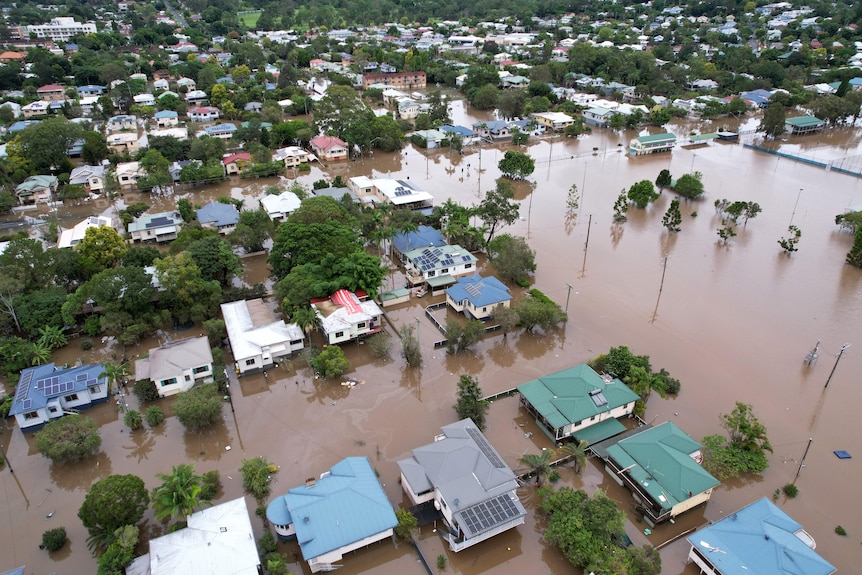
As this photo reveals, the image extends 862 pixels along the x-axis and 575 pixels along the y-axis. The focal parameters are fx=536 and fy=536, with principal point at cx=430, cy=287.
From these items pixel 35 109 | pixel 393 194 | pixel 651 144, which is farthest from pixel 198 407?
pixel 35 109

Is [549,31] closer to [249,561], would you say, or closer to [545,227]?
[545,227]

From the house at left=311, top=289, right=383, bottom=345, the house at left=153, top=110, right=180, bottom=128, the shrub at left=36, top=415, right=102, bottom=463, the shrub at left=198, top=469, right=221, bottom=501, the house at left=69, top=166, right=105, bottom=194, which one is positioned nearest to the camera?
the shrub at left=198, top=469, right=221, bottom=501

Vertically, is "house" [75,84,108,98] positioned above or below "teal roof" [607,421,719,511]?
above

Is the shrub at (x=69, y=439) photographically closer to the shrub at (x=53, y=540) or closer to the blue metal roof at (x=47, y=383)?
the blue metal roof at (x=47, y=383)

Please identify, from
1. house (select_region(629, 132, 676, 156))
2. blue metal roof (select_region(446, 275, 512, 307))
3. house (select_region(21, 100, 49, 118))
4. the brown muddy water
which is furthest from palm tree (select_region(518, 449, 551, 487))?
house (select_region(21, 100, 49, 118))

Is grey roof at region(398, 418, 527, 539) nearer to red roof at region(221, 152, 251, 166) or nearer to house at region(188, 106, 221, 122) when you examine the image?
red roof at region(221, 152, 251, 166)
